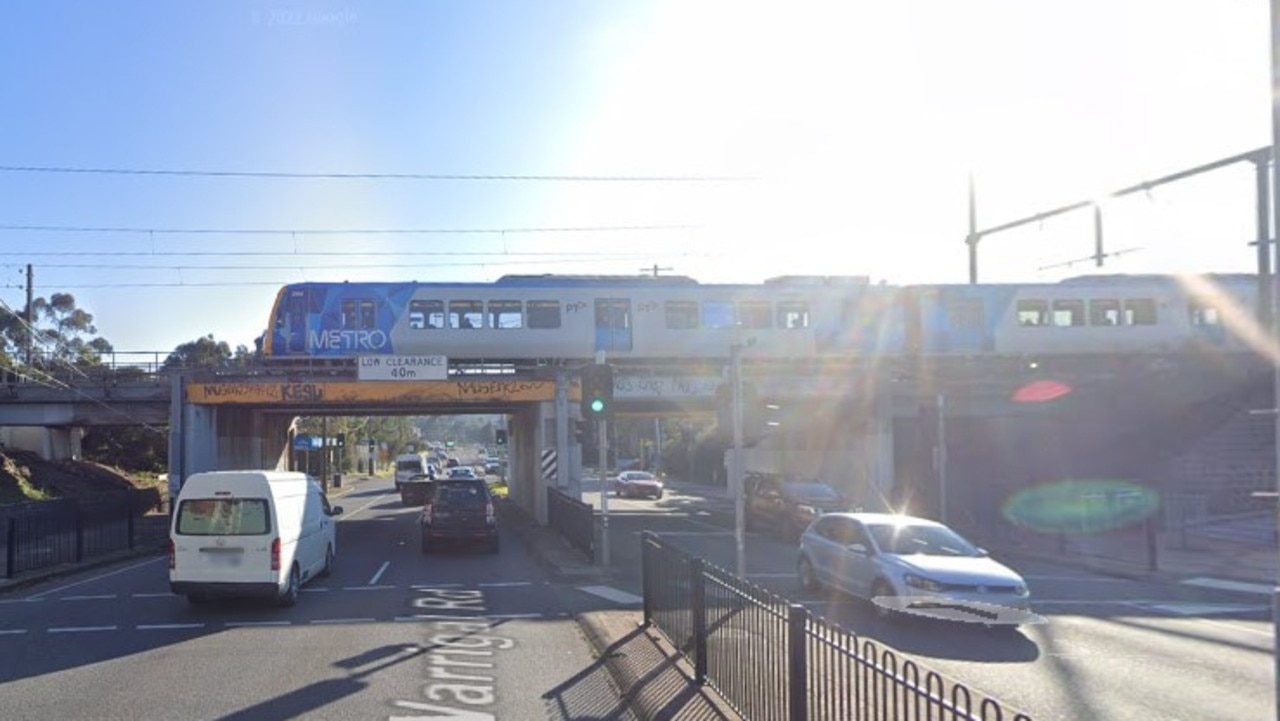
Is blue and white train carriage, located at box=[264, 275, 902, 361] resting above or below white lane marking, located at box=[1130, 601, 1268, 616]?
above

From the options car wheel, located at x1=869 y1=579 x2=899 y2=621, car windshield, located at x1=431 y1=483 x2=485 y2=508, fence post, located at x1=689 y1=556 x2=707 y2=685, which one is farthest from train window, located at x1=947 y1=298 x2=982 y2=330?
fence post, located at x1=689 y1=556 x2=707 y2=685

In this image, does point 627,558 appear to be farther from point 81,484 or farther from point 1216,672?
point 81,484

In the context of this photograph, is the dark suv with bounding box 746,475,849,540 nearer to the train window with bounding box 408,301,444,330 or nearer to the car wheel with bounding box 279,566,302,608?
the train window with bounding box 408,301,444,330

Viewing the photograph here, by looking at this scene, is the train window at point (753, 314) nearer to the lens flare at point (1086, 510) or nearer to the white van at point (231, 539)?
the lens flare at point (1086, 510)

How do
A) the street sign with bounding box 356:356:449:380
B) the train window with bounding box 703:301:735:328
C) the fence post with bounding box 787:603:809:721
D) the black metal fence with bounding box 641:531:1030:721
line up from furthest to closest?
the train window with bounding box 703:301:735:328, the street sign with bounding box 356:356:449:380, the fence post with bounding box 787:603:809:721, the black metal fence with bounding box 641:531:1030:721

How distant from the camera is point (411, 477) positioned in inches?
1957

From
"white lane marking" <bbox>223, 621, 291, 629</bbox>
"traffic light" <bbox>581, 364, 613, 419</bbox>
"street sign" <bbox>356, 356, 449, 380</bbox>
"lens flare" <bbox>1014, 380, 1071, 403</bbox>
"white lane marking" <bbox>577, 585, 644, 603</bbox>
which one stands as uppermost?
"street sign" <bbox>356, 356, 449, 380</bbox>

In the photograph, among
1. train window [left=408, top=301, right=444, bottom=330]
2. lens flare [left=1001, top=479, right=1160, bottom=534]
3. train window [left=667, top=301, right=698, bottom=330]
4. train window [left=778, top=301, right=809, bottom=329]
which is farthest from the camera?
train window [left=778, top=301, right=809, bottom=329]

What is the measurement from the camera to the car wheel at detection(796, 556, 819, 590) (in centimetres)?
1641

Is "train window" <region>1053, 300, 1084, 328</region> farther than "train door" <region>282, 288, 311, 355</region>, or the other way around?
"train window" <region>1053, 300, 1084, 328</region>

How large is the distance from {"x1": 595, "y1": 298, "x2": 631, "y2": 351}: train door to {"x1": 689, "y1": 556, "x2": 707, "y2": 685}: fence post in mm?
24687

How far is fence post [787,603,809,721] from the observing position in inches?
239

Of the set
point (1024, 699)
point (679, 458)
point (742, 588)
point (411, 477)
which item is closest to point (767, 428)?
point (1024, 699)

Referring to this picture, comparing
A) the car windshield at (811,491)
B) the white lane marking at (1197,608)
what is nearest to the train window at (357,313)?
the car windshield at (811,491)
